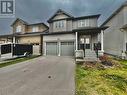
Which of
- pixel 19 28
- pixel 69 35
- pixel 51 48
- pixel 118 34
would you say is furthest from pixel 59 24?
pixel 19 28

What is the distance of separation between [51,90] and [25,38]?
28502 mm

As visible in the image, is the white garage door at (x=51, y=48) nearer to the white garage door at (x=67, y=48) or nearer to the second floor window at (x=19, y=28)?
the white garage door at (x=67, y=48)

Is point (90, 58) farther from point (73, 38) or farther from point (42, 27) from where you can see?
point (42, 27)

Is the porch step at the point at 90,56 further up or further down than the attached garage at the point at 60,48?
further down

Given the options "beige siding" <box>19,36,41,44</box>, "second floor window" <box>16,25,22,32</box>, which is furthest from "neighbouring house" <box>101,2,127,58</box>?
"second floor window" <box>16,25,22,32</box>

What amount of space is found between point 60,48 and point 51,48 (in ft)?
7.17

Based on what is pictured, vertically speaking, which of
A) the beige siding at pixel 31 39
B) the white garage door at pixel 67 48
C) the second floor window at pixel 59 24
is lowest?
the white garage door at pixel 67 48

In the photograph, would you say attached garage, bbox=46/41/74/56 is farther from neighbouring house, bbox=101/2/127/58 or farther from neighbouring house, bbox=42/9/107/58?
neighbouring house, bbox=101/2/127/58

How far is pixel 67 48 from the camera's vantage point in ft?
90.2

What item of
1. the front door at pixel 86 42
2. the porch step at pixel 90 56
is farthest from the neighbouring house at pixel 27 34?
the porch step at pixel 90 56

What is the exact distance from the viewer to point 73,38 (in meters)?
26.8

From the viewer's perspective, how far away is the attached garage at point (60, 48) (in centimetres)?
2731

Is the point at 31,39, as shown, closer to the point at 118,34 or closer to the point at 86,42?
the point at 86,42

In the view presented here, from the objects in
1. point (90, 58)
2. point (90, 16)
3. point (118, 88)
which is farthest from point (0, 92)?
point (90, 16)
